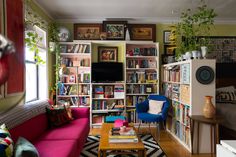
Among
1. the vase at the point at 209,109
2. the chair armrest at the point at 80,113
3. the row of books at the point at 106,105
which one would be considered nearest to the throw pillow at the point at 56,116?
the chair armrest at the point at 80,113

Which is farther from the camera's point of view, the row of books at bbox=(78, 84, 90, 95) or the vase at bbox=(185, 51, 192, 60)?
the row of books at bbox=(78, 84, 90, 95)

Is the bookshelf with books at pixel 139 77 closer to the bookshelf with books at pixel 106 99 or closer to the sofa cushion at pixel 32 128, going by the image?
the bookshelf with books at pixel 106 99

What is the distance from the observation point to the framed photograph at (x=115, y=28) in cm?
520

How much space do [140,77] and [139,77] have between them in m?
0.02

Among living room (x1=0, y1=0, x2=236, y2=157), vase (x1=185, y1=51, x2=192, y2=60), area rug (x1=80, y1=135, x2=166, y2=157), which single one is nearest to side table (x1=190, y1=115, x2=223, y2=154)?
living room (x1=0, y1=0, x2=236, y2=157)

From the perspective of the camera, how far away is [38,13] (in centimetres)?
414

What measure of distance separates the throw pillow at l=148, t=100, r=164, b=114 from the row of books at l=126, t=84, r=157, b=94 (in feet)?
1.81

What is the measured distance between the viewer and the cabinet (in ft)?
11.3

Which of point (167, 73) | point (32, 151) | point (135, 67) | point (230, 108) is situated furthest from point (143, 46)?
point (32, 151)

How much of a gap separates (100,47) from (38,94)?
6.02ft

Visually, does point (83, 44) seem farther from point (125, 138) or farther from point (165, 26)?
point (125, 138)

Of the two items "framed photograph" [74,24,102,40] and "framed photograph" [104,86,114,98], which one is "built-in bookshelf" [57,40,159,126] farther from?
"framed photograph" [74,24,102,40]

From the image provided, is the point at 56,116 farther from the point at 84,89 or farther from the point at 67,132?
the point at 84,89

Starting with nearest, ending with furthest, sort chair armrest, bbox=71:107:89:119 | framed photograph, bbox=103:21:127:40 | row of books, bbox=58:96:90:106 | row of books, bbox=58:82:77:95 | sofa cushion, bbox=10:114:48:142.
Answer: sofa cushion, bbox=10:114:48:142
chair armrest, bbox=71:107:89:119
row of books, bbox=58:82:77:95
row of books, bbox=58:96:90:106
framed photograph, bbox=103:21:127:40
